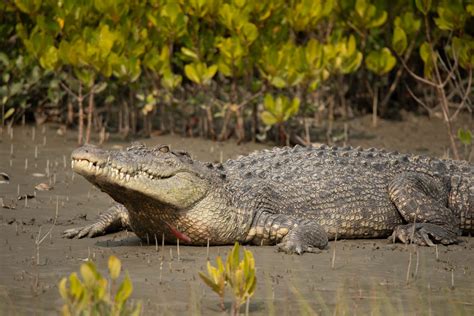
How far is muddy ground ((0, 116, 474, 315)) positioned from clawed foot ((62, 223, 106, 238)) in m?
0.07

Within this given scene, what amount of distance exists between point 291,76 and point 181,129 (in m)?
1.88

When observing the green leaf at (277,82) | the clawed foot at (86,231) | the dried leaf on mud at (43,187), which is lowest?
the dried leaf on mud at (43,187)

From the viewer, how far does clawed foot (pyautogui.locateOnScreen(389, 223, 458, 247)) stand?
7.16 meters

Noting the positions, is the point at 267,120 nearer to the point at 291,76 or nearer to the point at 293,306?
the point at 291,76

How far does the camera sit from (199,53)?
11164 millimetres

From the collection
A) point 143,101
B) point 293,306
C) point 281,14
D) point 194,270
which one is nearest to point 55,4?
point 143,101

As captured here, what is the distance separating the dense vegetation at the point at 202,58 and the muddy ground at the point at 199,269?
2.18 m

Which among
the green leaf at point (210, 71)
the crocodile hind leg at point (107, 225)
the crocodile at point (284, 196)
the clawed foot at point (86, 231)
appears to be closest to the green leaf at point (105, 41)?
the green leaf at point (210, 71)

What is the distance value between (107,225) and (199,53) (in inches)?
166

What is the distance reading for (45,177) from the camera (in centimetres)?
912

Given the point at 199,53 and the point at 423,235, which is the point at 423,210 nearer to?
the point at 423,235

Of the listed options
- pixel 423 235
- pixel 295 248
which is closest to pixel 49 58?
pixel 295 248

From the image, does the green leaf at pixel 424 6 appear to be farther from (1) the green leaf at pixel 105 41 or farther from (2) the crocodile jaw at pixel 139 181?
(2) the crocodile jaw at pixel 139 181

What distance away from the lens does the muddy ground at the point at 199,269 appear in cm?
519
